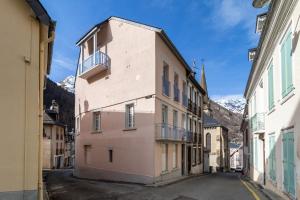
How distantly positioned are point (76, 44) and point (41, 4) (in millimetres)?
19188

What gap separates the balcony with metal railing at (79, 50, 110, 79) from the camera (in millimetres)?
23688

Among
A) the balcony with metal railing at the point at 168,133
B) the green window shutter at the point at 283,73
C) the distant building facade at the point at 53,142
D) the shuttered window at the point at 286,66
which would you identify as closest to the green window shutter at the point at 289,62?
the shuttered window at the point at 286,66

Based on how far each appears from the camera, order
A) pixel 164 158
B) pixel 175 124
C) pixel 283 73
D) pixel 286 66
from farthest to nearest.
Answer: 1. pixel 175 124
2. pixel 164 158
3. pixel 283 73
4. pixel 286 66

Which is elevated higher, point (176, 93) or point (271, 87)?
point (176, 93)

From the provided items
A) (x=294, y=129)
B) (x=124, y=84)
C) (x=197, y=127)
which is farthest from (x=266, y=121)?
(x=197, y=127)

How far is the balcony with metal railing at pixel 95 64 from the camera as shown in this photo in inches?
933

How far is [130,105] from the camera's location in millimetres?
21938

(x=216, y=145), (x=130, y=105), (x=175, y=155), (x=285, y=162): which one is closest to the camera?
(x=285, y=162)

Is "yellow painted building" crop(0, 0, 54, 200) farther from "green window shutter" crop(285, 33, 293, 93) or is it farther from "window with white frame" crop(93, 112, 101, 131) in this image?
"window with white frame" crop(93, 112, 101, 131)

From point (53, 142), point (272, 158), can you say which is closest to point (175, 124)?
point (272, 158)

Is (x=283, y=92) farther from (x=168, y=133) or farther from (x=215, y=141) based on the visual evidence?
(x=215, y=141)

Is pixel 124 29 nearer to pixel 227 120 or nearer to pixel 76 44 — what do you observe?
pixel 76 44

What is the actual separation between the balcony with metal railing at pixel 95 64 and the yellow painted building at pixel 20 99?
14.8 meters

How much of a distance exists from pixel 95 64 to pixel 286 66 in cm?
1517
